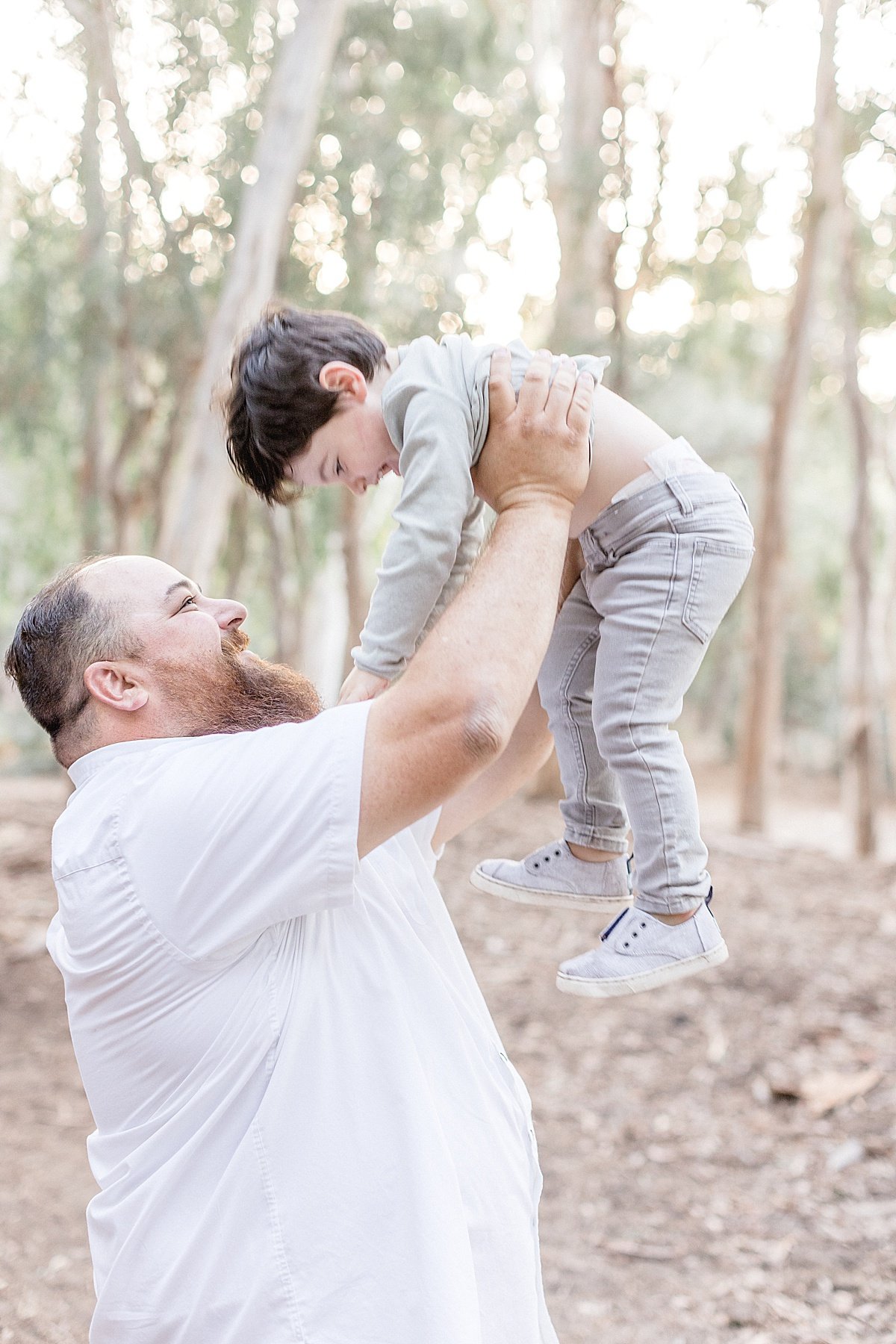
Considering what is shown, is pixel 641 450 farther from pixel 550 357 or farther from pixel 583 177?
pixel 583 177

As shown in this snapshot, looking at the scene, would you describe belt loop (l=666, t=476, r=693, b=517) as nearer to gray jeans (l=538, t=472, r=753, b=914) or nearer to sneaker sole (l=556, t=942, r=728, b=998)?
gray jeans (l=538, t=472, r=753, b=914)

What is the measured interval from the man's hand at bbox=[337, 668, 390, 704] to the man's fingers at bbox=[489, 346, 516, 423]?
417mm

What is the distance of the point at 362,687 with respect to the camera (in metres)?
1.78

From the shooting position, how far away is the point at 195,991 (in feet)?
4.83

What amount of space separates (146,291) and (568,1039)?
6978mm

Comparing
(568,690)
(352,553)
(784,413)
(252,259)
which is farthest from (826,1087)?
(352,553)

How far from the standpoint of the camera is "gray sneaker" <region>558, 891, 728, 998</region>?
5.78 feet

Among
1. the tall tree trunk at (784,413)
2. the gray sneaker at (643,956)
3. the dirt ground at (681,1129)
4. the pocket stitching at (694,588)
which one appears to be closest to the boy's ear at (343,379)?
the pocket stitching at (694,588)

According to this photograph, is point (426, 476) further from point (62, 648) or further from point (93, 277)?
point (93, 277)

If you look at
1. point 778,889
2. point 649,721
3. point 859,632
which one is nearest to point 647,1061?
point 778,889

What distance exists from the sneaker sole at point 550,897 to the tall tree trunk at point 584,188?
7.68 metres

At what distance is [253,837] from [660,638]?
758mm

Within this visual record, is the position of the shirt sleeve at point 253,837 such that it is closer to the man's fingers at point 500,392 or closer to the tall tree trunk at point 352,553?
the man's fingers at point 500,392

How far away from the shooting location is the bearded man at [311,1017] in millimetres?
1387
